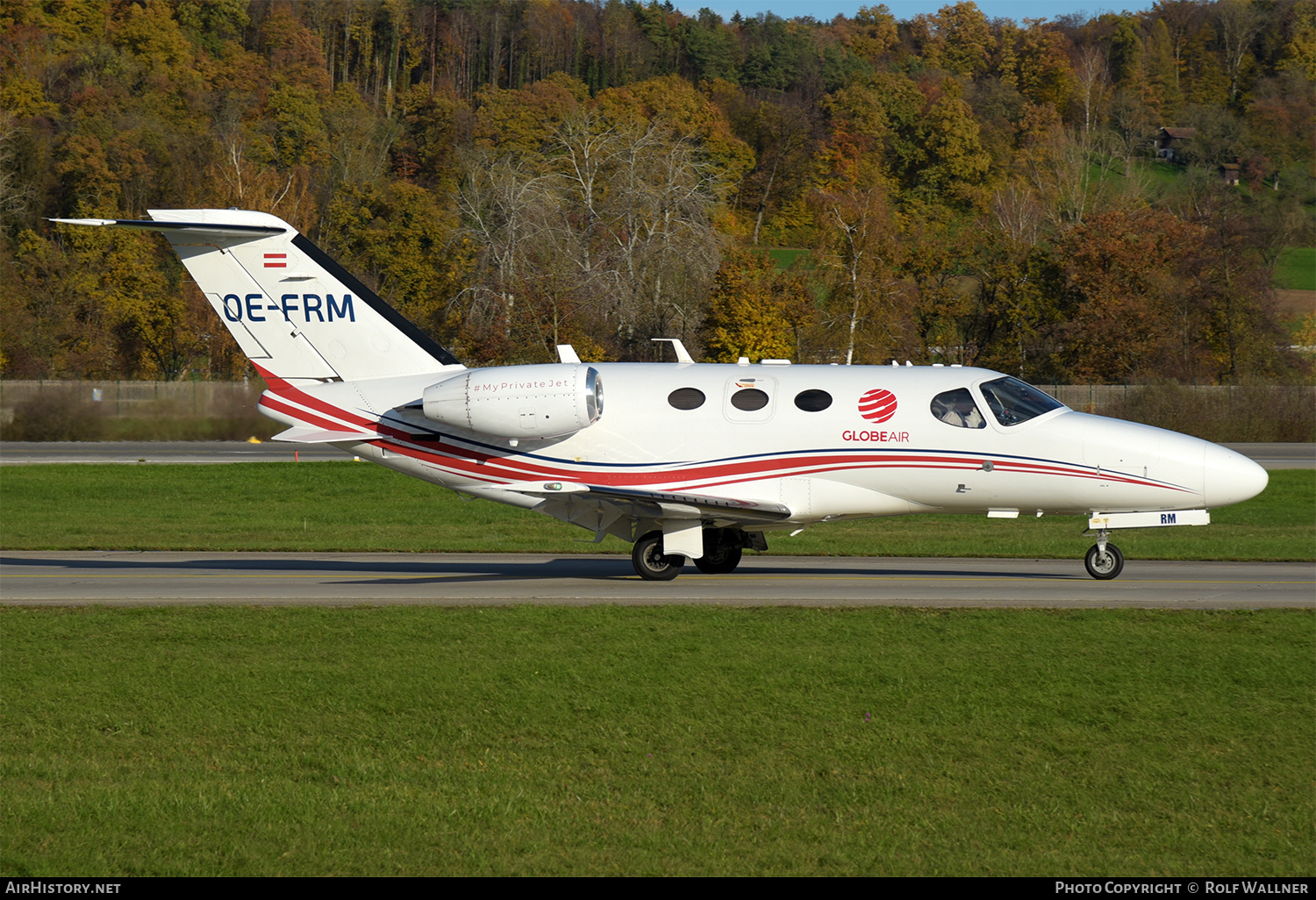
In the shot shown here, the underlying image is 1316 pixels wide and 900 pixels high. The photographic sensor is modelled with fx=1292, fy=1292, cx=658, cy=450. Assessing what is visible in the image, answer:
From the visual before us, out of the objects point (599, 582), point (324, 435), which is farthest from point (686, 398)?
point (324, 435)

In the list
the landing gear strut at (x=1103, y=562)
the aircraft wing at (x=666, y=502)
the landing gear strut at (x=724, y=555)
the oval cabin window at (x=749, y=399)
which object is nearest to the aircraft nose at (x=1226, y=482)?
the landing gear strut at (x=1103, y=562)

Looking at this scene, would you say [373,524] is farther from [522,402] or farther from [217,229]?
[522,402]

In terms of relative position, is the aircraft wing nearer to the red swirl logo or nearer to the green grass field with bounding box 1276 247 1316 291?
the red swirl logo

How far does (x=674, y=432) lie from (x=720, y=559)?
2757 millimetres

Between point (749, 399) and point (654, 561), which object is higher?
point (749, 399)

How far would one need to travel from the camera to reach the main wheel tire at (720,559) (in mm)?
21031

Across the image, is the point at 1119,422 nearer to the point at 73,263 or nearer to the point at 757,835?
the point at 757,835

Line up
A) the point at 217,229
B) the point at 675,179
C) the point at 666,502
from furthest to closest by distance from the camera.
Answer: the point at 675,179 < the point at 217,229 < the point at 666,502

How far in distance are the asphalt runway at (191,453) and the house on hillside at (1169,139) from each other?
101 metres

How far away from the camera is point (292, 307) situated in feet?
66.0

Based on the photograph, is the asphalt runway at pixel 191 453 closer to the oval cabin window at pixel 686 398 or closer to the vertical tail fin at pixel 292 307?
the vertical tail fin at pixel 292 307

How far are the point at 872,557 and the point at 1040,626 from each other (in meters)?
8.27

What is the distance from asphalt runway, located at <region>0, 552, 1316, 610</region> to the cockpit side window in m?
2.47

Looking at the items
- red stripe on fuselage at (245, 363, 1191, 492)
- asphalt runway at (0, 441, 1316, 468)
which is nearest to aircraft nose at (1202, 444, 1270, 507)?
red stripe on fuselage at (245, 363, 1191, 492)
